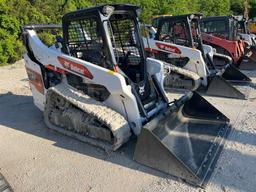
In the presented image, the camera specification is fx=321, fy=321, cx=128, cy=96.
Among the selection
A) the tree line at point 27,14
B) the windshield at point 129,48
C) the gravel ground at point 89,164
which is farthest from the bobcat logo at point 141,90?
the tree line at point 27,14

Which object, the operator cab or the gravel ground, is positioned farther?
the operator cab

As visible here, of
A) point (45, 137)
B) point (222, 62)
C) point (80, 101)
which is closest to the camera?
point (80, 101)

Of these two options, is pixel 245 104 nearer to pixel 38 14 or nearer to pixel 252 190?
pixel 252 190

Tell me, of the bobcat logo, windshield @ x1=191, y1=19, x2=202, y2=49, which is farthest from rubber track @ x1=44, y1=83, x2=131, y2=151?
windshield @ x1=191, y1=19, x2=202, y2=49

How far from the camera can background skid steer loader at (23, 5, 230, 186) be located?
4062 millimetres

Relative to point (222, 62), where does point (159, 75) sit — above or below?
above

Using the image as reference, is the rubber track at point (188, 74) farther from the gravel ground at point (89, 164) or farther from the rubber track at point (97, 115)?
the rubber track at point (97, 115)

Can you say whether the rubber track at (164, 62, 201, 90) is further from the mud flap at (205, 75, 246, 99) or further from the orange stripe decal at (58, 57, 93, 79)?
the orange stripe decal at (58, 57, 93, 79)

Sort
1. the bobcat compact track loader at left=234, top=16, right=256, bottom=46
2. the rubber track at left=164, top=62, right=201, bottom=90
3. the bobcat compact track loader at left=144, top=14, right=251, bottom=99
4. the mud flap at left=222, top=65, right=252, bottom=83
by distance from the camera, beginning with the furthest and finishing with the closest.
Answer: the bobcat compact track loader at left=234, top=16, right=256, bottom=46, the mud flap at left=222, top=65, right=252, bottom=83, the bobcat compact track loader at left=144, top=14, right=251, bottom=99, the rubber track at left=164, top=62, right=201, bottom=90

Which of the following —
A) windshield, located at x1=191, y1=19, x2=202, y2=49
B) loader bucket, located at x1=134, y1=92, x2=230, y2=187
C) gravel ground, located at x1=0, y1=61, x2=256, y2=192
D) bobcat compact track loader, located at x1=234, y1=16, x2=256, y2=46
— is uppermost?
windshield, located at x1=191, y1=19, x2=202, y2=49

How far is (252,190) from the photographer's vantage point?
3.44m

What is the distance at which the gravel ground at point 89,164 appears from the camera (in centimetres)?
365

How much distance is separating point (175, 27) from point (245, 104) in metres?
2.96

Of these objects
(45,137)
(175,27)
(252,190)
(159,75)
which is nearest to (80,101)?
(45,137)
